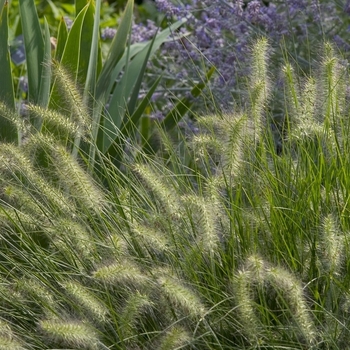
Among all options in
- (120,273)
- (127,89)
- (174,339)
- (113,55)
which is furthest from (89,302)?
(127,89)

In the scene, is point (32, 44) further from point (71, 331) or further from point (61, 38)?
point (71, 331)

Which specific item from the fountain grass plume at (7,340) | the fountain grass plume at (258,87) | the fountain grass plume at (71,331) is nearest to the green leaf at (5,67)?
the fountain grass plume at (258,87)

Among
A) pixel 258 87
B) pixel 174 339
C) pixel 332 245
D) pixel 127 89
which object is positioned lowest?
pixel 127 89

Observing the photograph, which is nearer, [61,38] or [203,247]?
[203,247]

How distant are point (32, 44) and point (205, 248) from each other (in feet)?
5.11

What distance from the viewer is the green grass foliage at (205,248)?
200 cm

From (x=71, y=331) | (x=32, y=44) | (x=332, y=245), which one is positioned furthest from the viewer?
(x=32, y=44)

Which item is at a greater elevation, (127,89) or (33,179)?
(33,179)

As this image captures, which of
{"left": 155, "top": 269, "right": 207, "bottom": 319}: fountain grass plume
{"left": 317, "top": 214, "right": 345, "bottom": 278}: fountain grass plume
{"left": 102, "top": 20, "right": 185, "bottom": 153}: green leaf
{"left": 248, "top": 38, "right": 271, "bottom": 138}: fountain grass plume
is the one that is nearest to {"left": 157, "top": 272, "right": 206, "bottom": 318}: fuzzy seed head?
{"left": 155, "top": 269, "right": 207, "bottom": 319}: fountain grass plume

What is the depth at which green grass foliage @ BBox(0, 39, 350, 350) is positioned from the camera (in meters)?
2.00

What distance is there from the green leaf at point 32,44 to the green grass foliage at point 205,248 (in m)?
0.70

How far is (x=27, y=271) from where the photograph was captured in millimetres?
2340

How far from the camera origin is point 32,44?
11.0ft

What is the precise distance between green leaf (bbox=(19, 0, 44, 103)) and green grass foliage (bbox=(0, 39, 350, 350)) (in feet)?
2.28
